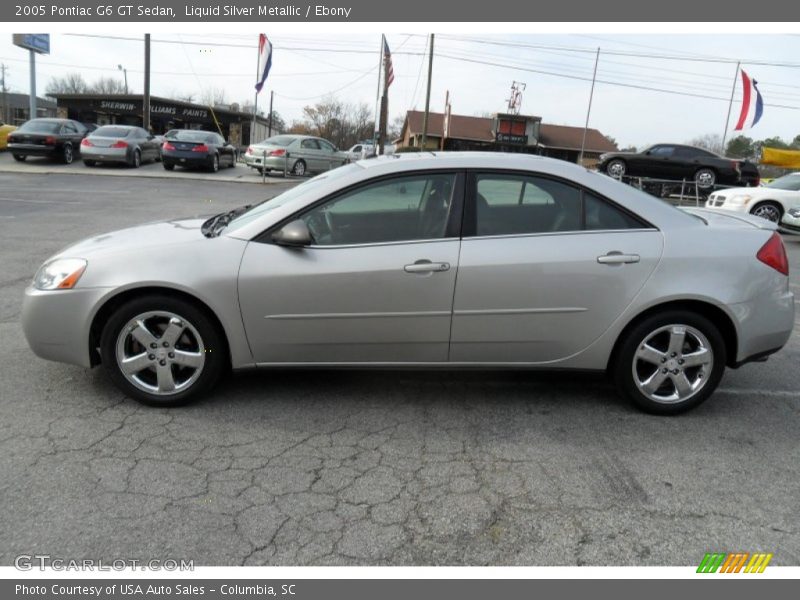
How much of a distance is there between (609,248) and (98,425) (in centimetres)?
311

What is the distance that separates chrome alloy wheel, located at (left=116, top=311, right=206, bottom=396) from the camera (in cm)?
362

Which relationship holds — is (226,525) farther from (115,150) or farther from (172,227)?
(115,150)

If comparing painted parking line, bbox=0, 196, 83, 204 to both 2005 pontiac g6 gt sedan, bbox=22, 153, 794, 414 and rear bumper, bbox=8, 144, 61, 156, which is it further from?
2005 pontiac g6 gt sedan, bbox=22, 153, 794, 414

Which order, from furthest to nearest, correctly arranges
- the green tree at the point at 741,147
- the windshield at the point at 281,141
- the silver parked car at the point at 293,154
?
the green tree at the point at 741,147 → the windshield at the point at 281,141 → the silver parked car at the point at 293,154

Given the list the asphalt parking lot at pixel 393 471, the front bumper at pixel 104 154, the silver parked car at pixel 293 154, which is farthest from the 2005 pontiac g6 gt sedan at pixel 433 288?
the front bumper at pixel 104 154

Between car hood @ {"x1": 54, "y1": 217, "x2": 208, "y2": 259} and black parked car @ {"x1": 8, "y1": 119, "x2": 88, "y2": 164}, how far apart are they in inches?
833

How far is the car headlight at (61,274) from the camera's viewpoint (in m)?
3.59

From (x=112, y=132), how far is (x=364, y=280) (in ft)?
74.7

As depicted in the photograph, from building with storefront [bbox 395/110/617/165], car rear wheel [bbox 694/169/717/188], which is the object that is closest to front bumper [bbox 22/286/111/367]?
car rear wheel [bbox 694/169/717/188]

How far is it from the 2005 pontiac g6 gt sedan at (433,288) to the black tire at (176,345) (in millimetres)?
12

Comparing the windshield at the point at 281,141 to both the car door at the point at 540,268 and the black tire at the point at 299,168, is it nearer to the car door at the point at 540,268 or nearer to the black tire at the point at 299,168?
the black tire at the point at 299,168

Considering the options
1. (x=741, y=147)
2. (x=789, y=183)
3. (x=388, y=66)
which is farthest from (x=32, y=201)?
(x=741, y=147)

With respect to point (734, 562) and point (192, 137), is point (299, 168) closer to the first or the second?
point (192, 137)

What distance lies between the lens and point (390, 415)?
3791 mm
